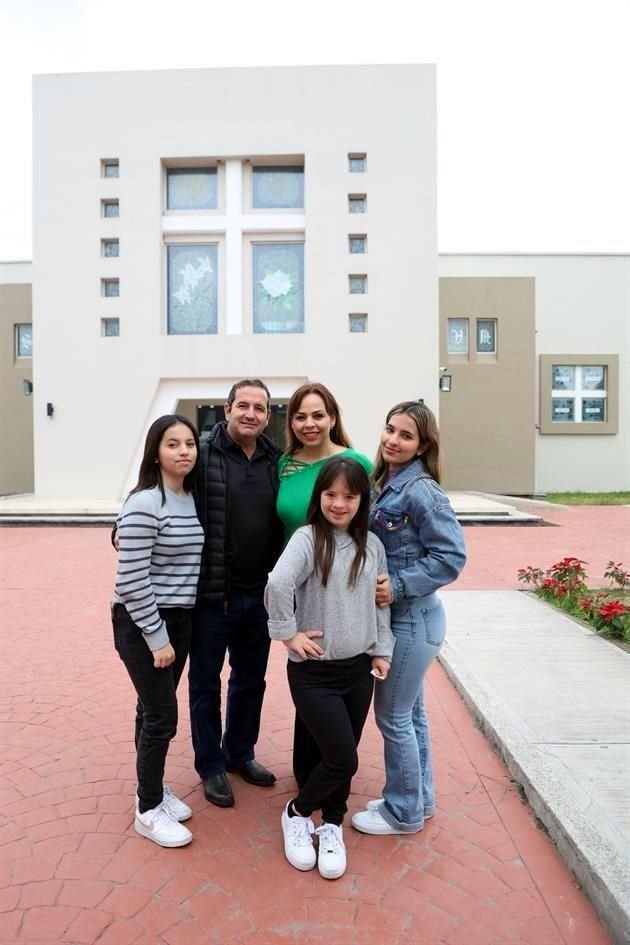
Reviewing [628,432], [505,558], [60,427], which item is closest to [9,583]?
[505,558]

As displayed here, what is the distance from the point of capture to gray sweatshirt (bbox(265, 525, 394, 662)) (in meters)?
2.43

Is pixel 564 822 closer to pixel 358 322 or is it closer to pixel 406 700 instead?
pixel 406 700

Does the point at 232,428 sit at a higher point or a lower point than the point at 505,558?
higher

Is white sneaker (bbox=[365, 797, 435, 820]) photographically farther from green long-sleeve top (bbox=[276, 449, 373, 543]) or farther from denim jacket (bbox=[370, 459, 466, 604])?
green long-sleeve top (bbox=[276, 449, 373, 543])

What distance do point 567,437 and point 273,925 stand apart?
2685cm

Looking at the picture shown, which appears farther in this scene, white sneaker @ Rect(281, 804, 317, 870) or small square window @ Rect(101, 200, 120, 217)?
small square window @ Rect(101, 200, 120, 217)

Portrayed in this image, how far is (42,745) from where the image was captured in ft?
12.0

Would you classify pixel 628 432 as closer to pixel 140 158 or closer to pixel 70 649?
pixel 140 158

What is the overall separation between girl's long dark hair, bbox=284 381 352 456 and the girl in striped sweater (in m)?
0.43

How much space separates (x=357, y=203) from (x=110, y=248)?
778 cm

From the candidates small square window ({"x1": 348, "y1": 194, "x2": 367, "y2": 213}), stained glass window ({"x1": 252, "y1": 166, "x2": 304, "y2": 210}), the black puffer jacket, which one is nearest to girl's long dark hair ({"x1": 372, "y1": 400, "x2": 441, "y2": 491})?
the black puffer jacket

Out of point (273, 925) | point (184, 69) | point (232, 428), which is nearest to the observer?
point (273, 925)

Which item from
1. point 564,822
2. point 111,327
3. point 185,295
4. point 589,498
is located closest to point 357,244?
point 185,295

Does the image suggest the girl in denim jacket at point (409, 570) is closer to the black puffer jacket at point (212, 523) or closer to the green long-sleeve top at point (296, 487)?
the green long-sleeve top at point (296, 487)
